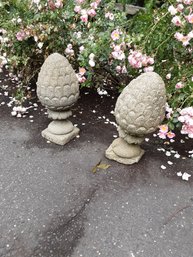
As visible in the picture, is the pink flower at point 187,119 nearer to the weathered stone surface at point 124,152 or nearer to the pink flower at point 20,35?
the weathered stone surface at point 124,152

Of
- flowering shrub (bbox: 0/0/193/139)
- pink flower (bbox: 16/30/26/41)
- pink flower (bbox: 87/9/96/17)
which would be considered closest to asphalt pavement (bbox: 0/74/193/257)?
flowering shrub (bbox: 0/0/193/139)

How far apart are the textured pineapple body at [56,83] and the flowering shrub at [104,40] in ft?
1.39

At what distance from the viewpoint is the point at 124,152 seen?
271 cm

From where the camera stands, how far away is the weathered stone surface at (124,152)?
272 cm

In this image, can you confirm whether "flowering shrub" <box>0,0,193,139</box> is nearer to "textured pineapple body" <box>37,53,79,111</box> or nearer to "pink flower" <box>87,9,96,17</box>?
"pink flower" <box>87,9,96,17</box>

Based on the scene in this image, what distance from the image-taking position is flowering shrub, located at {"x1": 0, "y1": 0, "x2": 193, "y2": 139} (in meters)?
2.82

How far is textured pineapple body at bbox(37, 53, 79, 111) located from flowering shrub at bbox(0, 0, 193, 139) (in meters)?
0.42

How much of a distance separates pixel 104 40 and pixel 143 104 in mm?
1043

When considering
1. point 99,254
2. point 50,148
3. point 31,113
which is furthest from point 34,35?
point 99,254

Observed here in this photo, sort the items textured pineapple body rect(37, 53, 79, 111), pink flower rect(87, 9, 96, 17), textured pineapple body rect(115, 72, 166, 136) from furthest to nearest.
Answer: pink flower rect(87, 9, 96, 17), textured pineapple body rect(37, 53, 79, 111), textured pineapple body rect(115, 72, 166, 136)

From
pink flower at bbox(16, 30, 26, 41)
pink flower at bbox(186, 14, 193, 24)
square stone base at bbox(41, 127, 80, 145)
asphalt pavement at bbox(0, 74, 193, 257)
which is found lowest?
asphalt pavement at bbox(0, 74, 193, 257)

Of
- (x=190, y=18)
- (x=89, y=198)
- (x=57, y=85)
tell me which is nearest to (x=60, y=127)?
(x=57, y=85)

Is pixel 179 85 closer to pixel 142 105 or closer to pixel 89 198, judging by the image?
pixel 142 105

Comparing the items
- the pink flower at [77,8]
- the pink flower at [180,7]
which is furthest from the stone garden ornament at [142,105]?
the pink flower at [77,8]
